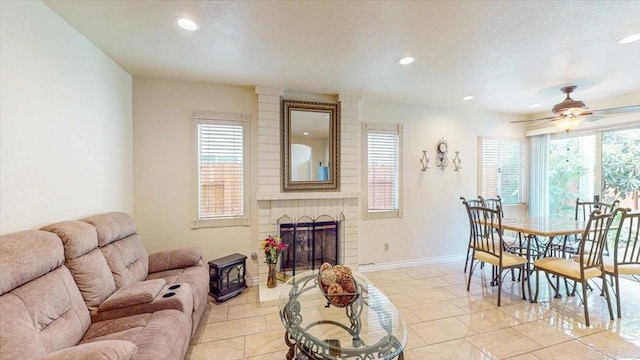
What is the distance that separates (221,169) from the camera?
12.0 ft

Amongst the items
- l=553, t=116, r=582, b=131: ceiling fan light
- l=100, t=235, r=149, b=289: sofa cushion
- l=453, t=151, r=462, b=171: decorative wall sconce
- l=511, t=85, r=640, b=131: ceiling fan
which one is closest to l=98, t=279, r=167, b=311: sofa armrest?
l=100, t=235, r=149, b=289: sofa cushion

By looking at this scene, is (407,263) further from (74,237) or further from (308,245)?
(74,237)

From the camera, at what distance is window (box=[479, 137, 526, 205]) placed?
503 centimetres

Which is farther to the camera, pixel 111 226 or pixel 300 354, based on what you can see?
pixel 111 226

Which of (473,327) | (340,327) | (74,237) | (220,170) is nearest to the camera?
(74,237)

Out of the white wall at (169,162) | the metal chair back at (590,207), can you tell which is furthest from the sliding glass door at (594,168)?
the white wall at (169,162)

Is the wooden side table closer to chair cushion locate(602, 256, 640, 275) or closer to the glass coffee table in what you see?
the glass coffee table

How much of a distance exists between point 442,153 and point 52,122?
4.90 meters

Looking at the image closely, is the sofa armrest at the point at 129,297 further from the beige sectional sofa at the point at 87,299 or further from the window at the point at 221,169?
the window at the point at 221,169

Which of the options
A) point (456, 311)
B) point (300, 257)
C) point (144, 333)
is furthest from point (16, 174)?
point (456, 311)

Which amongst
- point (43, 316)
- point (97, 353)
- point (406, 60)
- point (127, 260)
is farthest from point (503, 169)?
point (43, 316)

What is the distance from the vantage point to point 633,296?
3.31 m

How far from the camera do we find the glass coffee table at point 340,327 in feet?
5.60

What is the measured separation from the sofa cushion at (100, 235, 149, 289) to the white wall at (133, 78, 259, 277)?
0.69 metres
